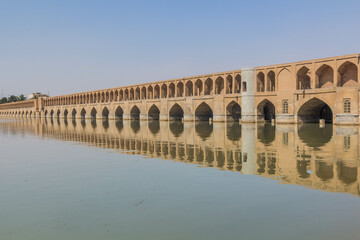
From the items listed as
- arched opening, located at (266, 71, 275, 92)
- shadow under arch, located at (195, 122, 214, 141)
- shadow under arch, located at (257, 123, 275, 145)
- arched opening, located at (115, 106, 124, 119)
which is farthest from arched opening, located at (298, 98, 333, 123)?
arched opening, located at (115, 106, 124, 119)

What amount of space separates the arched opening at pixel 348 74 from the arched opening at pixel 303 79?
2889mm

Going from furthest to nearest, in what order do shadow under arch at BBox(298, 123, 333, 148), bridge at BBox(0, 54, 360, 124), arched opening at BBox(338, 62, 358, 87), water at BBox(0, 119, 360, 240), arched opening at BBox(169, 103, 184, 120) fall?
1. arched opening at BBox(169, 103, 184, 120)
2. arched opening at BBox(338, 62, 358, 87)
3. bridge at BBox(0, 54, 360, 124)
4. shadow under arch at BBox(298, 123, 333, 148)
5. water at BBox(0, 119, 360, 240)

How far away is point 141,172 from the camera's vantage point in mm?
8242

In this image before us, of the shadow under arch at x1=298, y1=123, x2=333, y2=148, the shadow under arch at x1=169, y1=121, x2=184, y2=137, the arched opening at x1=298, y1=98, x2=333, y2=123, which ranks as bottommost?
the shadow under arch at x1=298, y1=123, x2=333, y2=148

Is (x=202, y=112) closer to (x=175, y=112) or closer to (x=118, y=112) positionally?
(x=175, y=112)

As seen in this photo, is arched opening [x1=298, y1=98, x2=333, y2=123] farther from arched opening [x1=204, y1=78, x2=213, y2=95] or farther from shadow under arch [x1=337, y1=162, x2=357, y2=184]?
shadow under arch [x1=337, y1=162, x2=357, y2=184]

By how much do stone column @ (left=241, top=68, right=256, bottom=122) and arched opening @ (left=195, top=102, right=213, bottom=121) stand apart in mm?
6747

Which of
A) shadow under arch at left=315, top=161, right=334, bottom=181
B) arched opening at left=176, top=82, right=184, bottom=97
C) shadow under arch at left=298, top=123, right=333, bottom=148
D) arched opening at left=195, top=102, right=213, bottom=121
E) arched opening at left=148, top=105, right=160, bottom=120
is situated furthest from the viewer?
arched opening at left=148, top=105, right=160, bottom=120

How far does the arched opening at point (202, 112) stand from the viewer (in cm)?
3775

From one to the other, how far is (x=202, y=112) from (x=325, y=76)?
1503cm

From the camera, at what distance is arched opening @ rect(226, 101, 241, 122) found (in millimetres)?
34156

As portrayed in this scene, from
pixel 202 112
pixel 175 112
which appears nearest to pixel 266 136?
pixel 202 112

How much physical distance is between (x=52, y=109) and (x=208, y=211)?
79.7 m

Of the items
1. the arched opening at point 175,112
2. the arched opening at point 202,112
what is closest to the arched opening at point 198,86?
the arched opening at point 202,112
